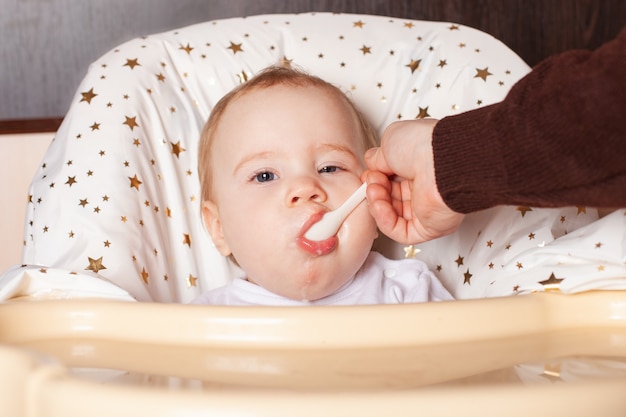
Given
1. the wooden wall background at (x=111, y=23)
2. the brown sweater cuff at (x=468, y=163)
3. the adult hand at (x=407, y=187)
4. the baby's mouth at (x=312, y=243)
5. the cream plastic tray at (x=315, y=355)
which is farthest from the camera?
the wooden wall background at (x=111, y=23)

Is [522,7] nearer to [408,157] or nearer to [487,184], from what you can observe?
[408,157]

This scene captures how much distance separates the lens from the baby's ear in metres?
1.02

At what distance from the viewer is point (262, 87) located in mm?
998

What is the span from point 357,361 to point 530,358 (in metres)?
0.14

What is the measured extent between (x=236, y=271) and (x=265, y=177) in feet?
0.72

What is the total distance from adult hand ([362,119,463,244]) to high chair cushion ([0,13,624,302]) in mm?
121

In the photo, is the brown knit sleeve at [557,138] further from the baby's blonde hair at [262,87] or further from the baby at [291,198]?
the baby's blonde hair at [262,87]

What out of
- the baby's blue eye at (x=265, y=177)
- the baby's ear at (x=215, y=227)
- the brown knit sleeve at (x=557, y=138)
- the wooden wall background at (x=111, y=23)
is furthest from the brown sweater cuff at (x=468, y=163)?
the wooden wall background at (x=111, y=23)

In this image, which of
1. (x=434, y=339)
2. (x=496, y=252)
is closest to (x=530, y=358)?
(x=434, y=339)

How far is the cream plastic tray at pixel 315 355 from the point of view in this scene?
1.52 ft

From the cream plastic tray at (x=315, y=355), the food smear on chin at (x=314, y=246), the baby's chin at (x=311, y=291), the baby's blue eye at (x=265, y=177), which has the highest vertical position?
the cream plastic tray at (x=315, y=355)

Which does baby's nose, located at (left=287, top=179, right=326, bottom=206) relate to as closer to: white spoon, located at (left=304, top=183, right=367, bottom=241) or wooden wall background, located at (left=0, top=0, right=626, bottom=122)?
white spoon, located at (left=304, top=183, right=367, bottom=241)

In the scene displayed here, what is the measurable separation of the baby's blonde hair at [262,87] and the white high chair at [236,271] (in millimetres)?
55

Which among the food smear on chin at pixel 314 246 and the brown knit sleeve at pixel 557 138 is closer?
the brown knit sleeve at pixel 557 138
